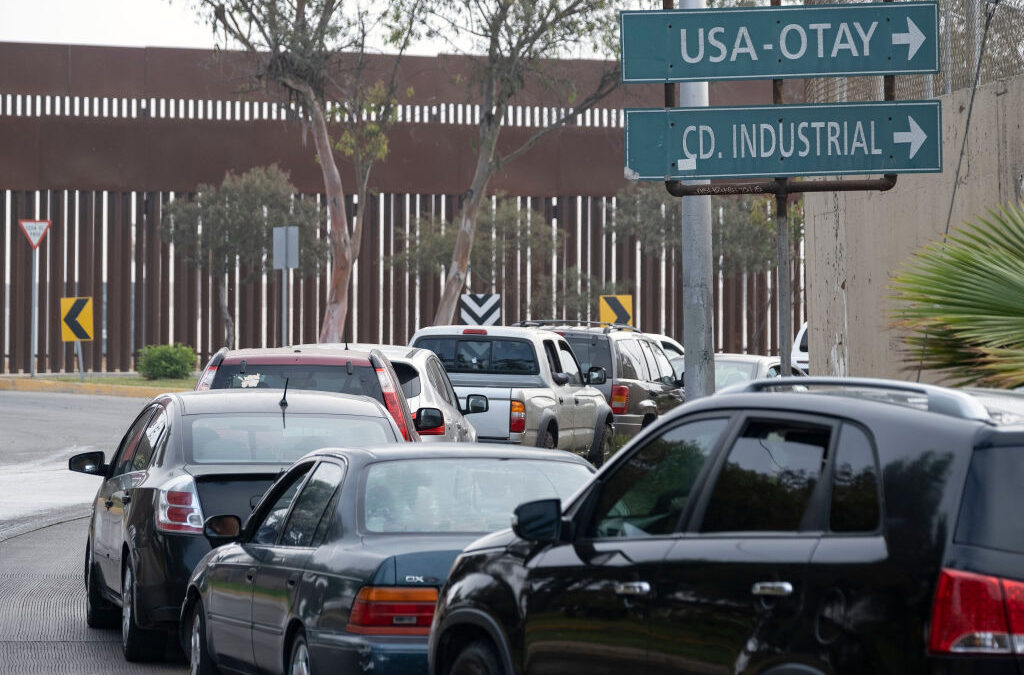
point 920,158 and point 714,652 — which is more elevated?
point 920,158

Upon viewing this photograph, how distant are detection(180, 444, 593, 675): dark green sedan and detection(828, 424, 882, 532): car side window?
8.05ft

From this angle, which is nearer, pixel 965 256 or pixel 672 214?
pixel 965 256

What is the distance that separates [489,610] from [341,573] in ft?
3.15

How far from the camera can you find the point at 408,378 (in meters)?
14.6

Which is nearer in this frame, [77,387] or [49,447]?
[49,447]

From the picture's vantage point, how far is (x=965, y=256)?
908cm

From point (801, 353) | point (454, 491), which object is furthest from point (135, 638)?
point (801, 353)

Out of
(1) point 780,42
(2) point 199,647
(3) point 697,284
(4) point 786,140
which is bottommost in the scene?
(2) point 199,647

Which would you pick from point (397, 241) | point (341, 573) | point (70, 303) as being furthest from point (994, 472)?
point (397, 241)

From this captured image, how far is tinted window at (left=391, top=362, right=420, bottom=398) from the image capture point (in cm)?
1441

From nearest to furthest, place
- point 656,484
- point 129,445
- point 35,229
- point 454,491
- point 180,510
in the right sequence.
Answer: point 656,484, point 454,491, point 180,510, point 129,445, point 35,229

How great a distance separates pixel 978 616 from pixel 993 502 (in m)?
0.29

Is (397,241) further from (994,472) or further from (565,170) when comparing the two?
(994,472)

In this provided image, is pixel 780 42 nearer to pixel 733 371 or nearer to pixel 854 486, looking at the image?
pixel 854 486
